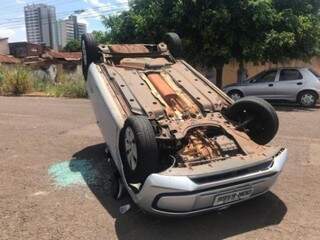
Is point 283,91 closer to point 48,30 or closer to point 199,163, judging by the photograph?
point 199,163

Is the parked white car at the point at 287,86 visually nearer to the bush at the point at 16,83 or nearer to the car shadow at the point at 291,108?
the car shadow at the point at 291,108

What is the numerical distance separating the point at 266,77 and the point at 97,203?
11137 millimetres

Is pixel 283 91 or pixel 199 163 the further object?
pixel 283 91

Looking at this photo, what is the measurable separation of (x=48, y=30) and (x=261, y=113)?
182ft

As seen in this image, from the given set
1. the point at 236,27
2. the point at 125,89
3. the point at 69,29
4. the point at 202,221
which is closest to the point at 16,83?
the point at 236,27

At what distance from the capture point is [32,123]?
1106cm

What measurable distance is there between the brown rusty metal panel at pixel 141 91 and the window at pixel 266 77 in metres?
9.45

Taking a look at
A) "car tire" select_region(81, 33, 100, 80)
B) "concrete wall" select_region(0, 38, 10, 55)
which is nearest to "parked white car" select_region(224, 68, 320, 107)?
"car tire" select_region(81, 33, 100, 80)

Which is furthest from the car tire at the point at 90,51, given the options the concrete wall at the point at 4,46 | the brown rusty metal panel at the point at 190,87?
the concrete wall at the point at 4,46

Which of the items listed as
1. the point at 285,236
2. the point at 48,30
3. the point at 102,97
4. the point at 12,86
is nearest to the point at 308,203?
the point at 285,236

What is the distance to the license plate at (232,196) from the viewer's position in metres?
4.53

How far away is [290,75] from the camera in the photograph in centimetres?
1493

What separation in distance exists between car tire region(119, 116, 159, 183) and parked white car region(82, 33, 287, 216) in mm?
11

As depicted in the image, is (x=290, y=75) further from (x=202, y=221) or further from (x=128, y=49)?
(x=202, y=221)
